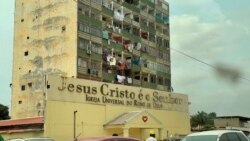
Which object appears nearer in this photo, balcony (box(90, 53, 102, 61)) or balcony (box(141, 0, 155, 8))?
balcony (box(90, 53, 102, 61))

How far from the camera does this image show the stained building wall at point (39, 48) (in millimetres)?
56969

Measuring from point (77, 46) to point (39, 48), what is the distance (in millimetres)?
7026

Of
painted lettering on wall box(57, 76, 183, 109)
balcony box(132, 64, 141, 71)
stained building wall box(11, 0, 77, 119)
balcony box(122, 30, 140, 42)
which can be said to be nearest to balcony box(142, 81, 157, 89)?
balcony box(132, 64, 141, 71)

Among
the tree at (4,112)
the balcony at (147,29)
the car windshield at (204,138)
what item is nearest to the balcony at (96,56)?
the balcony at (147,29)

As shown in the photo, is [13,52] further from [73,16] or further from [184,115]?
[184,115]

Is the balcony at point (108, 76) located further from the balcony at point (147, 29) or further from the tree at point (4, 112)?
the tree at point (4, 112)

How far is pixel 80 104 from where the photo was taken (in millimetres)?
38875

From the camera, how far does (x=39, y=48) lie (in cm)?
6056

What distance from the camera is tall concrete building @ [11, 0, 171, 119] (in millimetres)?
57062

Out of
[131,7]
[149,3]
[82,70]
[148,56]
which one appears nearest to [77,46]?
[82,70]

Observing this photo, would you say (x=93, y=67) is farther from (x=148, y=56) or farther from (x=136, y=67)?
(x=148, y=56)

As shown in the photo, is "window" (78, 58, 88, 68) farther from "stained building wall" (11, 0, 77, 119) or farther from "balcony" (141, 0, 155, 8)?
"balcony" (141, 0, 155, 8)

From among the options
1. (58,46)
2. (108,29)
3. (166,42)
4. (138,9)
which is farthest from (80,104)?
(166,42)

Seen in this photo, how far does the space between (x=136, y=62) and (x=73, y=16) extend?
14.5 metres
